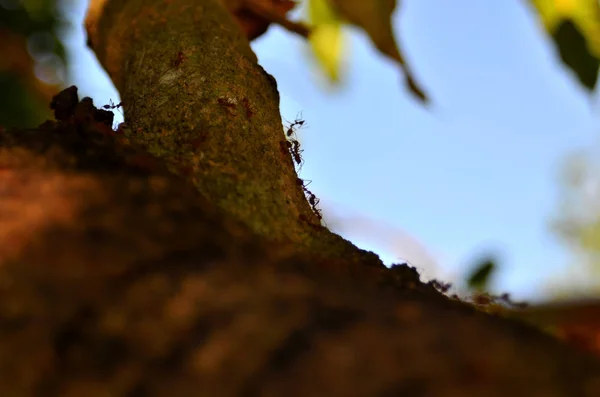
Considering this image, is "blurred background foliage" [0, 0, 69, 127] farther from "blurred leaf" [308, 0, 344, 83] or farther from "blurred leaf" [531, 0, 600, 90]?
"blurred leaf" [531, 0, 600, 90]

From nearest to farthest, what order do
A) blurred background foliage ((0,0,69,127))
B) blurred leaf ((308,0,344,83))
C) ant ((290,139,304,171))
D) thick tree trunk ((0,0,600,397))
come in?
1. thick tree trunk ((0,0,600,397))
2. ant ((290,139,304,171))
3. blurred leaf ((308,0,344,83))
4. blurred background foliage ((0,0,69,127))

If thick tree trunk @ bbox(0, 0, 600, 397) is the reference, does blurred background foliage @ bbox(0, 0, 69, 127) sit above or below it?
above

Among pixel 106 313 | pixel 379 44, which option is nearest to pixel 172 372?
pixel 106 313

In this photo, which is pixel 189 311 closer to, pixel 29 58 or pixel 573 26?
pixel 573 26

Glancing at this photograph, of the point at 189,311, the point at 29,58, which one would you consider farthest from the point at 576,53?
the point at 29,58

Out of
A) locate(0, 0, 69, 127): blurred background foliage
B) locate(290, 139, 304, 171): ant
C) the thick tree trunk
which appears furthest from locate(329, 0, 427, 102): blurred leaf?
locate(0, 0, 69, 127): blurred background foliage

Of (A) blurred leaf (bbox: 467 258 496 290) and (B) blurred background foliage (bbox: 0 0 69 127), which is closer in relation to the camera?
(A) blurred leaf (bbox: 467 258 496 290)
